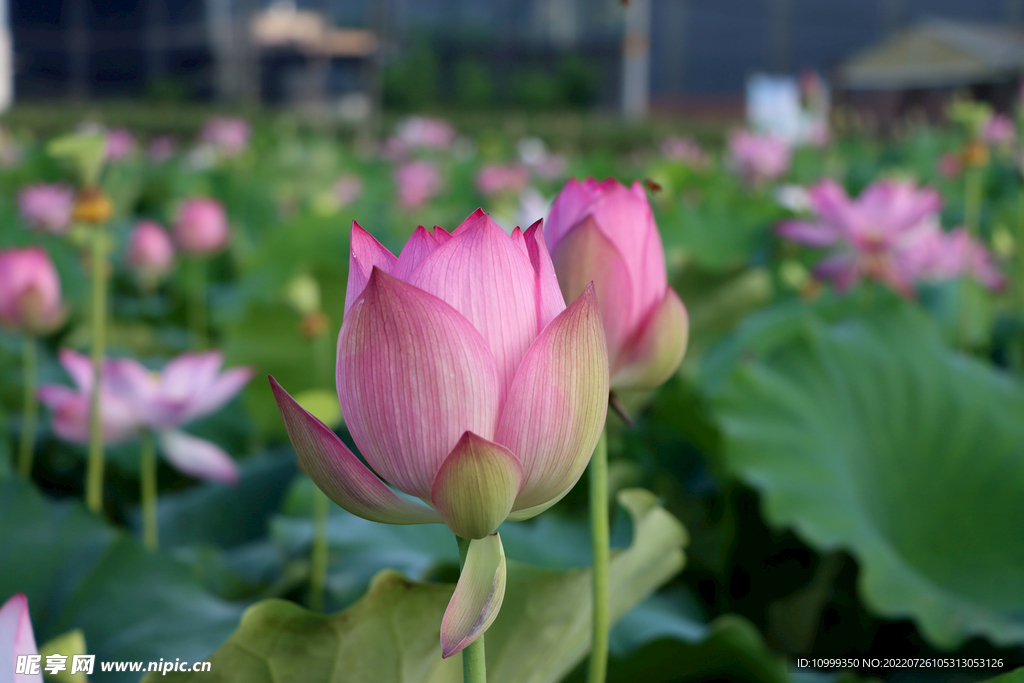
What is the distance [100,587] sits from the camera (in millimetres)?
537

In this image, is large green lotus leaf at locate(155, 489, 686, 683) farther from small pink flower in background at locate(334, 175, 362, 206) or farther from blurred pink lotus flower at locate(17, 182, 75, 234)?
small pink flower in background at locate(334, 175, 362, 206)

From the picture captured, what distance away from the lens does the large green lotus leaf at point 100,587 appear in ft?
1.68

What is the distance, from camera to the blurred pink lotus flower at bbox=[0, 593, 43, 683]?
0.24 m

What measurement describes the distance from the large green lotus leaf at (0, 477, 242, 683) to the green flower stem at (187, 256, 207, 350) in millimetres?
997

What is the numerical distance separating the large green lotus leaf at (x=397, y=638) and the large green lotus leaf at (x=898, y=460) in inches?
16.1

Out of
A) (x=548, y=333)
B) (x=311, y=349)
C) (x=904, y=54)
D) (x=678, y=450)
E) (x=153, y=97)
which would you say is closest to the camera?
(x=548, y=333)

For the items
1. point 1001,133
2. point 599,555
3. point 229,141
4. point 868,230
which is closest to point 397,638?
point 599,555

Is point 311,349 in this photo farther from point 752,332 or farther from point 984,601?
point 984,601

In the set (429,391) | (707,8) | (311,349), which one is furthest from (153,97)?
(429,391)

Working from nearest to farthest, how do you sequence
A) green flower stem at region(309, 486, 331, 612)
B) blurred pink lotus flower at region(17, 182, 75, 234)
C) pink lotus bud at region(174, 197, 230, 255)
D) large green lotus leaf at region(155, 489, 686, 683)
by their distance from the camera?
large green lotus leaf at region(155, 489, 686, 683) → green flower stem at region(309, 486, 331, 612) → pink lotus bud at region(174, 197, 230, 255) → blurred pink lotus flower at region(17, 182, 75, 234)

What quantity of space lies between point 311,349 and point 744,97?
1613cm

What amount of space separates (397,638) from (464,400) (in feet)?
0.48

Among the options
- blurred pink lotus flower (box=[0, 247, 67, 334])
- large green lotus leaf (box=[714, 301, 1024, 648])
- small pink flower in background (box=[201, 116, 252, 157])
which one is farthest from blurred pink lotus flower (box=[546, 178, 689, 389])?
small pink flower in background (box=[201, 116, 252, 157])

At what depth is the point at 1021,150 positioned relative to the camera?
1348 mm
